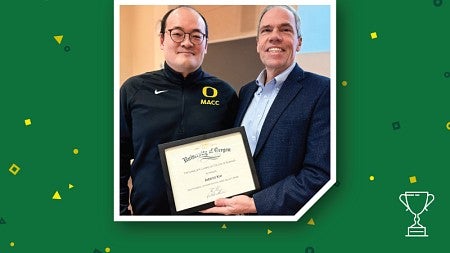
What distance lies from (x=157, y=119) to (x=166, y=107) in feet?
0.13

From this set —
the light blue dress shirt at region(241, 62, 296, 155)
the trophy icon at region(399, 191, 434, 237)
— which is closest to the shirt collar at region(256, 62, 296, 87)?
the light blue dress shirt at region(241, 62, 296, 155)

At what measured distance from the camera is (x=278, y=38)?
4.21ft

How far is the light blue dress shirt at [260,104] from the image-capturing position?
4.25ft

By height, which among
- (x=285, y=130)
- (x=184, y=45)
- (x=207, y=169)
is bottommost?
(x=207, y=169)

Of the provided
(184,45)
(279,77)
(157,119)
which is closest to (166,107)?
(157,119)

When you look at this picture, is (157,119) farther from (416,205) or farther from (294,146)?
(416,205)

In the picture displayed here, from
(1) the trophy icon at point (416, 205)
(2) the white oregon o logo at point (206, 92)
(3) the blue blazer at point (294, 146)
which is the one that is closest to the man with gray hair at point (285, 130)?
(3) the blue blazer at point (294, 146)

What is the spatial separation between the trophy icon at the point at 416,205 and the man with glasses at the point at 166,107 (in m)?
0.53

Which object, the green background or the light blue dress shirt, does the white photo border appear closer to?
the green background

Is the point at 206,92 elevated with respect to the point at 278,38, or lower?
lower
